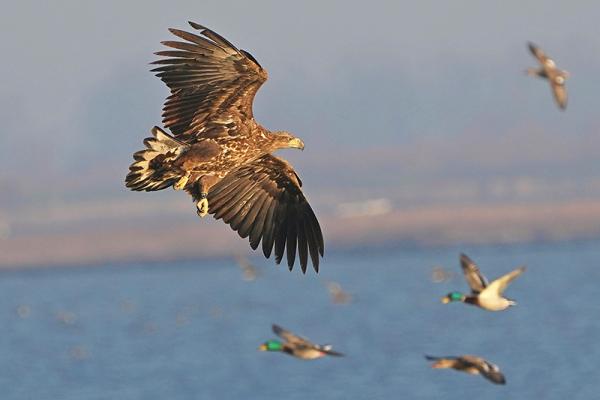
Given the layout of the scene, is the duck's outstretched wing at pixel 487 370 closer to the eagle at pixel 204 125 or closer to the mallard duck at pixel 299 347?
the mallard duck at pixel 299 347

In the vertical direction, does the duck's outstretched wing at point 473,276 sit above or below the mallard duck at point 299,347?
above

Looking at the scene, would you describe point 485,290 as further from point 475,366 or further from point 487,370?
point 475,366

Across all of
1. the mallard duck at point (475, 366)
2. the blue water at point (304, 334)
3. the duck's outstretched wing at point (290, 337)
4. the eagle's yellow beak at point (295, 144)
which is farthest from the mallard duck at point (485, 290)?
the blue water at point (304, 334)

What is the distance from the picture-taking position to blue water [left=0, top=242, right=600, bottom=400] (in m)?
38.9

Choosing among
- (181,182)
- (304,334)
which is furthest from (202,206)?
(304,334)

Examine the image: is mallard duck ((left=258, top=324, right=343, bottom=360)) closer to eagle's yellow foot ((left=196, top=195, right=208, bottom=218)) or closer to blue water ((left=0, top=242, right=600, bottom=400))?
eagle's yellow foot ((left=196, top=195, right=208, bottom=218))

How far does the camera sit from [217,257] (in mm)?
146125

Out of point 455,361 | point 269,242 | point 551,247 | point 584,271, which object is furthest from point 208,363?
point 551,247

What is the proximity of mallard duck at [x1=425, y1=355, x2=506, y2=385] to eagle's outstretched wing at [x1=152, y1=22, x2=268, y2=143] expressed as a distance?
6.26 meters

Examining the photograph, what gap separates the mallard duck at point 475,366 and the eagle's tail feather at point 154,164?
21.5ft

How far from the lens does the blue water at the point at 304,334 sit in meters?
38.9

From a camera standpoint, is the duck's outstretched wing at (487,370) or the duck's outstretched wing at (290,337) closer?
the duck's outstretched wing at (487,370)

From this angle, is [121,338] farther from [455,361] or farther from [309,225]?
[309,225]

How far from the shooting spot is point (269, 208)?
61.5 feet
